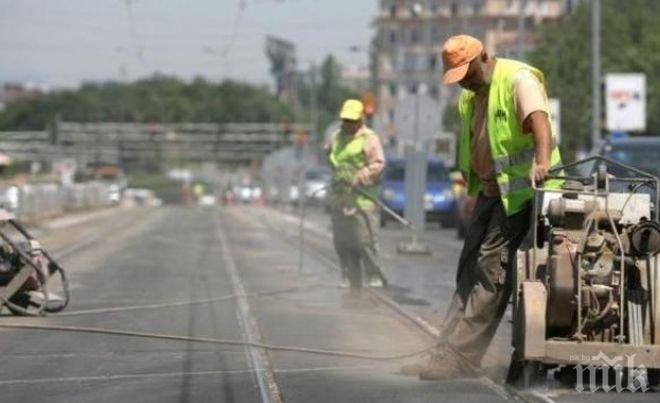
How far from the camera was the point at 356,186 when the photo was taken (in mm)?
14242

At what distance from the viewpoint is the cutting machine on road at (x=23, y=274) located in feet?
38.1

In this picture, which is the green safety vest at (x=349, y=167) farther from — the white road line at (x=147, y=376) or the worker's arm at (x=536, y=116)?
the worker's arm at (x=536, y=116)

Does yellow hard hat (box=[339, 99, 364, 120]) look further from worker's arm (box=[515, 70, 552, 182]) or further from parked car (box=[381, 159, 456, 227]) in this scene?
parked car (box=[381, 159, 456, 227])

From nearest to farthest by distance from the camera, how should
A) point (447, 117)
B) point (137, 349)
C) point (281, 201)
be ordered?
point (137, 349) < point (281, 201) < point (447, 117)

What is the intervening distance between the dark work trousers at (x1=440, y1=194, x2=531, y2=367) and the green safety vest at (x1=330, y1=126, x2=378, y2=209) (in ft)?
18.9

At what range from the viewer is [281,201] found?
A: 61438 millimetres

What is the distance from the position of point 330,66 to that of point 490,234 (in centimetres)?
16958

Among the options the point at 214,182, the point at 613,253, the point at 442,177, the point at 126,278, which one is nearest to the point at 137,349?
the point at 613,253

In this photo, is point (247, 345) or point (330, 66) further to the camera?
point (330, 66)

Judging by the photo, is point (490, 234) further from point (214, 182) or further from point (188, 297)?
point (214, 182)

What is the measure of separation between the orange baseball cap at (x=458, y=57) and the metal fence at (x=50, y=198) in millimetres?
16454

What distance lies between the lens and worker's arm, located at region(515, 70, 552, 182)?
792cm

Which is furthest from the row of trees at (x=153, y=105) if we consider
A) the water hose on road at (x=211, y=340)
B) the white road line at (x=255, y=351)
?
A: the water hose on road at (x=211, y=340)

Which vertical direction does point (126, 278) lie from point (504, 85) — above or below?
below
